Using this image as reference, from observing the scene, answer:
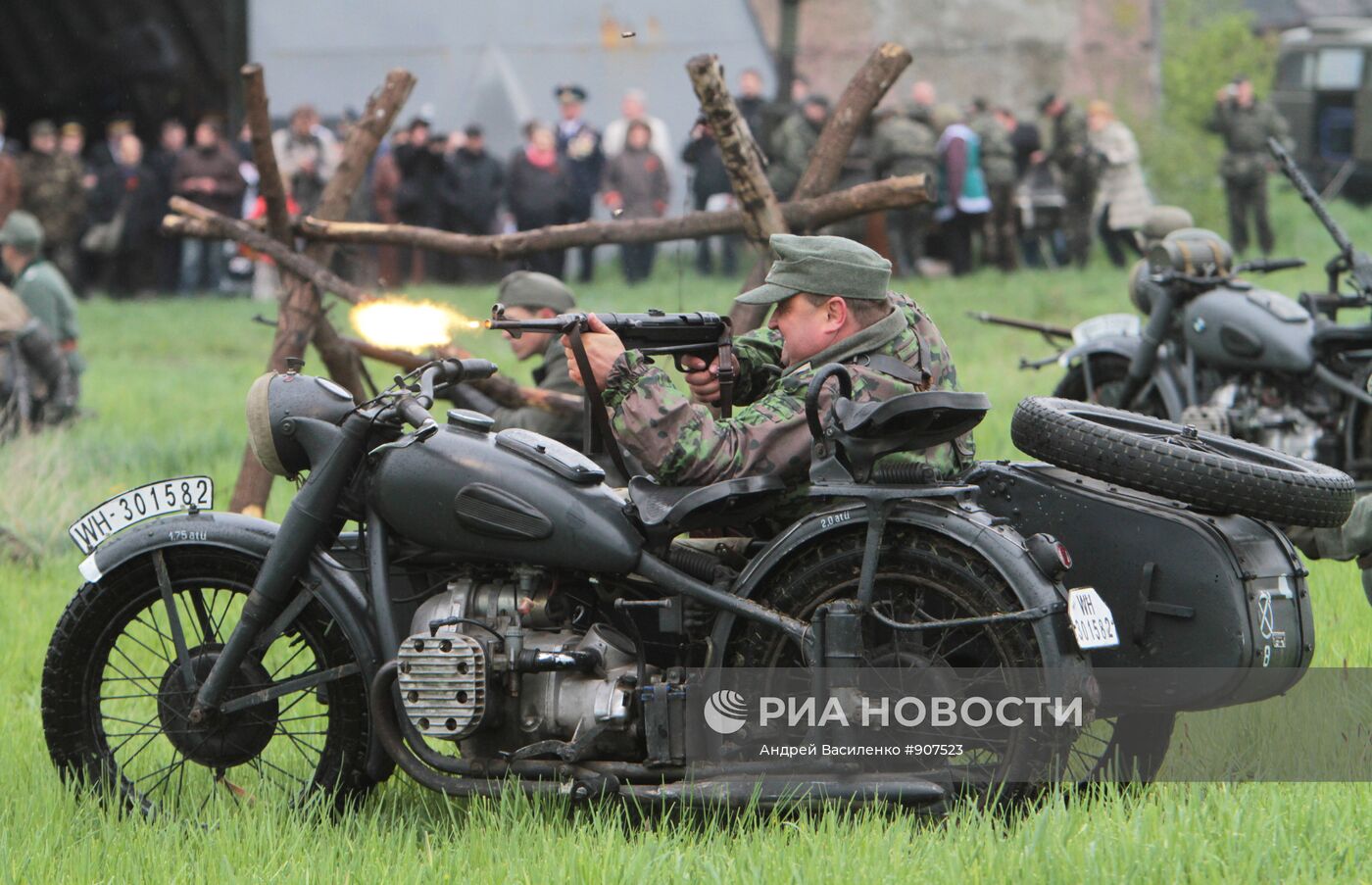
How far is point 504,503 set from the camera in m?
5.02

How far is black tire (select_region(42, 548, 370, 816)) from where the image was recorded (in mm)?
5266

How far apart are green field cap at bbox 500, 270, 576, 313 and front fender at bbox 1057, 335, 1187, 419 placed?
131 inches

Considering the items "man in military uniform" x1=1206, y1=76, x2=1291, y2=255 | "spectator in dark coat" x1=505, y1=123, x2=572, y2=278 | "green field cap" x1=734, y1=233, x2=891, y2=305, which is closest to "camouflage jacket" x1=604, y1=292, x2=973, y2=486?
"green field cap" x1=734, y1=233, x2=891, y2=305

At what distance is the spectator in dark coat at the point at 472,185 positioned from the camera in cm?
2433

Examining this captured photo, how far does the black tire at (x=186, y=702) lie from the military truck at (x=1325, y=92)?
87.9 ft

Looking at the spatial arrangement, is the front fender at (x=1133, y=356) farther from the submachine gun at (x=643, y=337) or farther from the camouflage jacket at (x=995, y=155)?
the camouflage jacket at (x=995, y=155)

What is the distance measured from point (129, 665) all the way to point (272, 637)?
0.73 metres

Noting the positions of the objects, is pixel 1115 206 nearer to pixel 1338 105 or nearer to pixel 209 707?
pixel 1338 105

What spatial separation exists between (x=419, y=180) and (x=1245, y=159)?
10.2m

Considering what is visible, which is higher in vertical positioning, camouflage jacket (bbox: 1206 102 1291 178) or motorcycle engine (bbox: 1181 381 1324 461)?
camouflage jacket (bbox: 1206 102 1291 178)

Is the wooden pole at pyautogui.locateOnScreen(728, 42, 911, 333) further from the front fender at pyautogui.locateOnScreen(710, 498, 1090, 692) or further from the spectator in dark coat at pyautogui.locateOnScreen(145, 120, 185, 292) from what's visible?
the spectator in dark coat at pyautogui.locateOnScreen(145, 120, 185, 292)

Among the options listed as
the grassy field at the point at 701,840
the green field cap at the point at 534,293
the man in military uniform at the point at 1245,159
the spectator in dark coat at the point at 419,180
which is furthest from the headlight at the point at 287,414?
the man in military uniform at the point at 1245,159

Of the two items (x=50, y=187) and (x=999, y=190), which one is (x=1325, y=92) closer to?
(x=999, y=190)

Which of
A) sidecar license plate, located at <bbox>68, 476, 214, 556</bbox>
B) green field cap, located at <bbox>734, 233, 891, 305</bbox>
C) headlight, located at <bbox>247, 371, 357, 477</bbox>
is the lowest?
sidecar license plate, located at <bbox>68, 476, 214, 556</bbox>
